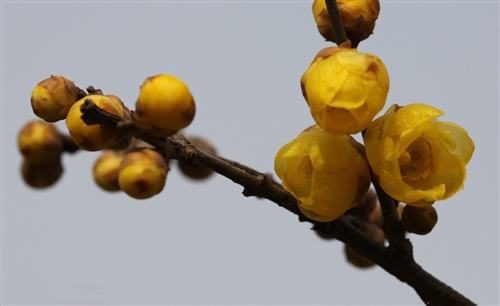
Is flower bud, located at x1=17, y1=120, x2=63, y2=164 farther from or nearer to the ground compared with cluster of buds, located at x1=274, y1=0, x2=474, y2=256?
farther from the ground

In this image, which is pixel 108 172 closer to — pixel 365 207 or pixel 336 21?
pixel 365 207

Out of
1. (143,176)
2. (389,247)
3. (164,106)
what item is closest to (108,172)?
(143,176)

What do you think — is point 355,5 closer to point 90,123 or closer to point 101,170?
point 90,123

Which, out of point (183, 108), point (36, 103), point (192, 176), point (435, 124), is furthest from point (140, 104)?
point (192, 176)

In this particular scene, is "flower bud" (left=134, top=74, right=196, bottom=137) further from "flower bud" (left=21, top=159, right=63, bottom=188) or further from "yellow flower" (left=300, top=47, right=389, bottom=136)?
"flower bud" (left=21, top=159, right=63, bottom=188)

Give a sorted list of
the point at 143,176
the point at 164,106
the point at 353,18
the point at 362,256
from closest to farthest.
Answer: the point at 164,106
the point at 353,18
the point at 143,176
the point at 362,256

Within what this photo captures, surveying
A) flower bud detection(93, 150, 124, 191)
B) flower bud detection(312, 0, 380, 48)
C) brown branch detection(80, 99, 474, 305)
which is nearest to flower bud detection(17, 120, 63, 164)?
flower bud detection(93, 150, 124, 191)
